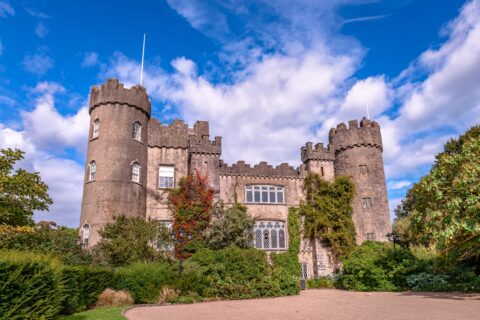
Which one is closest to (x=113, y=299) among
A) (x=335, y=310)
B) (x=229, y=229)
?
(x=335, y=310)

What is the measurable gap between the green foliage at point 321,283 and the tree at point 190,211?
890 centimetres

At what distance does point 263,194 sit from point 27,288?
20.9m

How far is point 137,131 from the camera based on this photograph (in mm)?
26422

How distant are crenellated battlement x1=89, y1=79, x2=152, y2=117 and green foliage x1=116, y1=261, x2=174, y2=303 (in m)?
13.7

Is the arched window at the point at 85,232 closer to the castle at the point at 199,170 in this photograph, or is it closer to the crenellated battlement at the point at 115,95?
the castle at the point at 199,170

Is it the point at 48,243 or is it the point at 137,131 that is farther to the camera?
the point at 137,131

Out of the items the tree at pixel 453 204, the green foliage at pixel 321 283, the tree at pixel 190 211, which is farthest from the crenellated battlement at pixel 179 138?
the tree at pixel 453 204

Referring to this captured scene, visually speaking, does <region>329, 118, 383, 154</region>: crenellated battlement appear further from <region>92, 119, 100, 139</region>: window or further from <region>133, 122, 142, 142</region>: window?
<region>92, 119, 100, 139</region>: window

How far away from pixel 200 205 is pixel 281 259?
747 centimetres

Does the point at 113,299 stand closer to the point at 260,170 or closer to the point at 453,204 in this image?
the point at 453,204

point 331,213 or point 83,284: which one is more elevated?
point 331,213

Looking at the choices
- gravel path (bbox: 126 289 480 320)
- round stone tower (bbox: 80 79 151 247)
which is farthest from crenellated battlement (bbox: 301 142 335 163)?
gravel path (bbox: 126 289 480 320)

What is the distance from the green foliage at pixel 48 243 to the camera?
15.1 meters

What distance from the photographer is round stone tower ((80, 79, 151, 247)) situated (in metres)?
23.4
